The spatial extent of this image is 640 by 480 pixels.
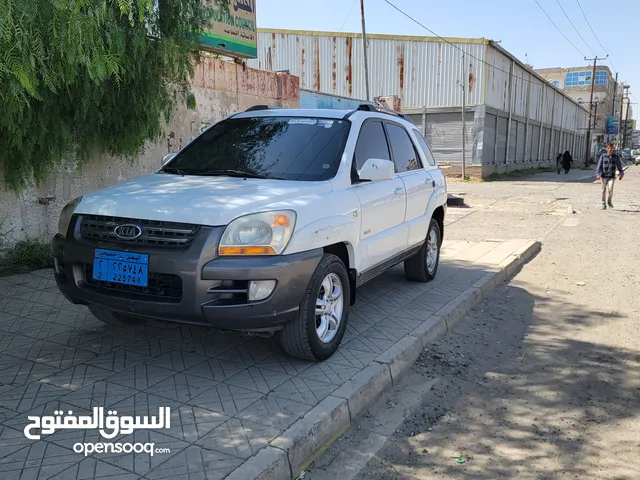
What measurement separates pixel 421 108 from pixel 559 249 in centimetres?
2368

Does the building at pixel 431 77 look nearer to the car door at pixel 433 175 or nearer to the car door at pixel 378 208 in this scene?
the car door at pixel 433 175

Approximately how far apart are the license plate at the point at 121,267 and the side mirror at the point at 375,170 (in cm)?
189

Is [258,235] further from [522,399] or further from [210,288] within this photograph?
[522,399]

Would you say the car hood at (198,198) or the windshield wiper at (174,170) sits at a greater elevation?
the windshield wiper at (174,170)

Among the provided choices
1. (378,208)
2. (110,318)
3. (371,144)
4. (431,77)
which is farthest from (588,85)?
(110,318)

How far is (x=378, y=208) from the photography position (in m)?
5.09

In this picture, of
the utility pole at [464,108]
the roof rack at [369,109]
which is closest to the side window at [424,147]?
the roof rack at [369,109]

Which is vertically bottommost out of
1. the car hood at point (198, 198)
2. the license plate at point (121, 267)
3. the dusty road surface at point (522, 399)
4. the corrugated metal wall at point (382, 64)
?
the dusty road surface at point (522, 399)

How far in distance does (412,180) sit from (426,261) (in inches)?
48.4

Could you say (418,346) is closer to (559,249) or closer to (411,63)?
(559,249)

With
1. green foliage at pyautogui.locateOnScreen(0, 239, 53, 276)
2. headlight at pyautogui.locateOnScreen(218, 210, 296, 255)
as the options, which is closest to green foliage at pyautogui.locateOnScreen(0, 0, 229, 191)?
green foliage at pyautogui.locateOnScreen(0, 239, 53, 276)

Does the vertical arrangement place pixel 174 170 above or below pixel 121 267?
above

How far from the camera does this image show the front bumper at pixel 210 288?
3629 mm

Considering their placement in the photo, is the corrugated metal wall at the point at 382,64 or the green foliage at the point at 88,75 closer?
the green foliage at the point at 88,75
